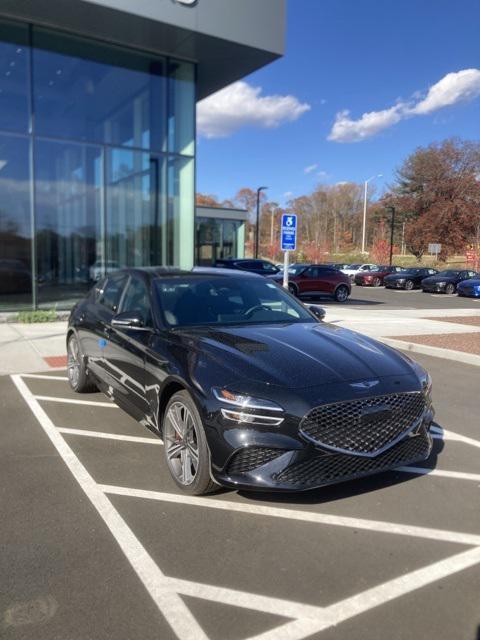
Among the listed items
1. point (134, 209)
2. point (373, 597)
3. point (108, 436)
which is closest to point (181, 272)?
point (108, 436)

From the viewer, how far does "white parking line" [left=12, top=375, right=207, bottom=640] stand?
2379mm

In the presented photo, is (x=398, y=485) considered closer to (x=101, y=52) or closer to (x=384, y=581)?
(x=384, y=581)

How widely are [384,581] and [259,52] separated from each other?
14257 mm

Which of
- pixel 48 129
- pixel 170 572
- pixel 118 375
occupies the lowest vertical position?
pixel 170 572

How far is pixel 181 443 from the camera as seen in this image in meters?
3.73

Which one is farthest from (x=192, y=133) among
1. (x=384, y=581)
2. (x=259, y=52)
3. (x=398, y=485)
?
(x=384, y=581)


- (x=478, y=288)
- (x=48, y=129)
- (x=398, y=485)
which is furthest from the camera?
(x=478, y=288)

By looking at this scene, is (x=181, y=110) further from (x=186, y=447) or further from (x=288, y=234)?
(x=186, y=447)

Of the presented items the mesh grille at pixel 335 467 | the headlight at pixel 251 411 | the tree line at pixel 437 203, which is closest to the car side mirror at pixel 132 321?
the headlight at pixel 251 411

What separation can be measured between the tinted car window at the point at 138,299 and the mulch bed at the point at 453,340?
6089 mm

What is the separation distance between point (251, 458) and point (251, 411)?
0.94 feet

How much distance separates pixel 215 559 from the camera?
2891 millimetres

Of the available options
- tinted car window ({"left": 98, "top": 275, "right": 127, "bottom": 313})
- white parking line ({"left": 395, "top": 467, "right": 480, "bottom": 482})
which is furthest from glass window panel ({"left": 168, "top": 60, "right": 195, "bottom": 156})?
white parking line ({"left": 395, "top": 467, "right": 480, "bottom": 482})

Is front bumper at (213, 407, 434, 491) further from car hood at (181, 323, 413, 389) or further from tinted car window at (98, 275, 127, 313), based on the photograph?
tinted car window at (98, 275, 127, 313)
